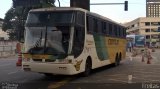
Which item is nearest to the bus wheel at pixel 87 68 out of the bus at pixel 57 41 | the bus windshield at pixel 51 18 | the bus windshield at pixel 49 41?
the bus at pixel 57 41

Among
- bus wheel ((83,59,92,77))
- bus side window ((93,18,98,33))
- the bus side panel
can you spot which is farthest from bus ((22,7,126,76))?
the bus side panel

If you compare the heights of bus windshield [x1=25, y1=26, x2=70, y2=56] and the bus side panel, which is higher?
bus windshield [x1=25, y1=26, x2=70, y2=56]

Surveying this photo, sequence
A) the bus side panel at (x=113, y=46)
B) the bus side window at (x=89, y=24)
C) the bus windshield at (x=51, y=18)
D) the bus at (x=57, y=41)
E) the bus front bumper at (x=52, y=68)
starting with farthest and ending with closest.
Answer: the bus side panel at (x=113, y=46), the bus side window at (x=89, y=24), the bus windshield at (x=51, y=18), the bus at (x=57, y=41), the bus front bumper at (x=52, y=68)

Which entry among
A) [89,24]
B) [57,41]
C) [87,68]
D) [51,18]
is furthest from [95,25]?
[57,41]

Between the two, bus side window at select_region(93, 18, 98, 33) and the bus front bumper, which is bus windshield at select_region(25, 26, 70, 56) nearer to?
the bus front bumper

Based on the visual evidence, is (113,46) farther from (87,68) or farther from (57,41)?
(57,41)

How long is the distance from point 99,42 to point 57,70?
542 cm

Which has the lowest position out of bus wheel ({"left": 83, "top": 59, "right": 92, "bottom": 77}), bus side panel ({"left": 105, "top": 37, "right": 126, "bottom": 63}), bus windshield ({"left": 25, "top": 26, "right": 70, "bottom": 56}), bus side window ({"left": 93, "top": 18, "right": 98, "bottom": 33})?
bus wheel ({"left": 83, "top": 59, "right": 92, "bottom": 77})

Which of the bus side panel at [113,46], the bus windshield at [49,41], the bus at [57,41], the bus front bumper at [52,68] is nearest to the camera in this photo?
the bus front bumper at [52,68]

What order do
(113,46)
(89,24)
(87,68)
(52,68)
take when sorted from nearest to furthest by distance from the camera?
(52,68) → (87,68) → (89,24) → (113,46)

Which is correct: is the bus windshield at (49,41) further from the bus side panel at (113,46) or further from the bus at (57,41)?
the bus side panel at (113,46)

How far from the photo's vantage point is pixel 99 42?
2156 cm

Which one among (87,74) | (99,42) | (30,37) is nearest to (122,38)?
(99,42)

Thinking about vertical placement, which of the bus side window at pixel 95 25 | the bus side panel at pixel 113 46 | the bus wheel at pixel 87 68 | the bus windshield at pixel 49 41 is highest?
the bus side window at pixel 95 25
